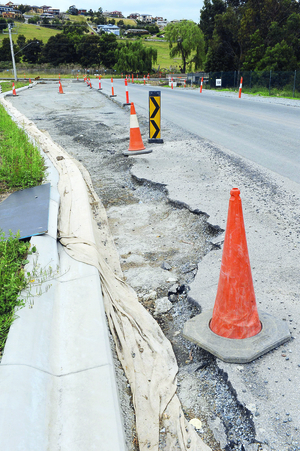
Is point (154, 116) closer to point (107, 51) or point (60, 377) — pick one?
point (60, 377)

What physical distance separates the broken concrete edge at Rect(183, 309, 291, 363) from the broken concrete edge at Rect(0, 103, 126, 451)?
0.67 meters

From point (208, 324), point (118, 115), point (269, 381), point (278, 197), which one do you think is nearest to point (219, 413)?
point (269, 381)

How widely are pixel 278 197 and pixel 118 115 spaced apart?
11120 millimetres

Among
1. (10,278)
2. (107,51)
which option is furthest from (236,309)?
(107,51)

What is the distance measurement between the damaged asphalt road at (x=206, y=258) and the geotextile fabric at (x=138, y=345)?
0.08m

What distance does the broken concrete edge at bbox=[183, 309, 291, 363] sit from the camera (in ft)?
8.37

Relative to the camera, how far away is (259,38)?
1252 inches

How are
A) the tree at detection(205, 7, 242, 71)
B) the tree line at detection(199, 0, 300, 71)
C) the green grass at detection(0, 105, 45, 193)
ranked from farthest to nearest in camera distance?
1. the tree at detection(205, 7, 242, 71)
2. the tree line at detection(199, 0, 300, 71)
3. the green grass at detection(0, 105, 45, 193)

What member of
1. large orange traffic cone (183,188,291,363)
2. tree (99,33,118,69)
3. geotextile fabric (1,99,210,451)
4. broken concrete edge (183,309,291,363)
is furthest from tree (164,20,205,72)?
broken concrete edge (183,309,291,363)

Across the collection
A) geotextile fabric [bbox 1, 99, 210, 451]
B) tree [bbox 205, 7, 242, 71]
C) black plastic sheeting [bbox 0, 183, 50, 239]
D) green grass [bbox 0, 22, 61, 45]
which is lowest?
geotextile fabric [bbox 1, 99, 210, 451]

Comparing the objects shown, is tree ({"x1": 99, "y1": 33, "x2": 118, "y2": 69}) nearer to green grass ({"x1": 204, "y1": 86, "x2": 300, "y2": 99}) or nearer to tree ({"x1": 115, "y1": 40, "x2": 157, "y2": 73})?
tree ({"x1": 115, "y1": 40, "x2": 157, "y2": 73})

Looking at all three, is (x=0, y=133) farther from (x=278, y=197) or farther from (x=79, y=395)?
(x=79, y=395)

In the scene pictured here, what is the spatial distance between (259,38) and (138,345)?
112 ft

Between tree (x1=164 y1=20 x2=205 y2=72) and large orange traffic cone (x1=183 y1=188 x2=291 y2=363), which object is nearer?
large orange traffic cone (x1=183 y1=188 x2=291 y2=363)
